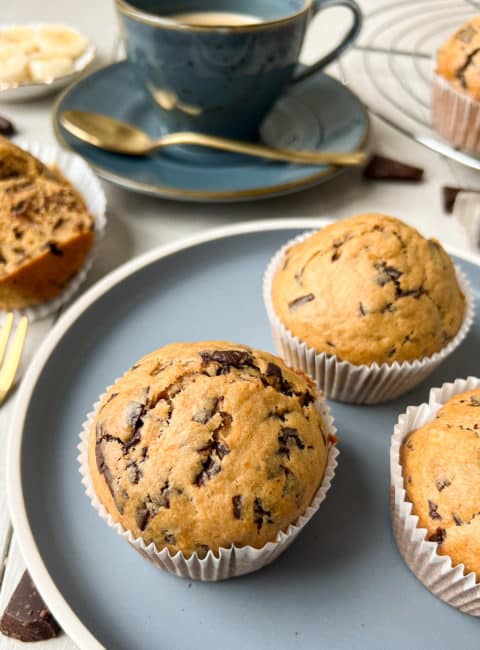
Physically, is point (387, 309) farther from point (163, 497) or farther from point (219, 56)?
point (219, 56)

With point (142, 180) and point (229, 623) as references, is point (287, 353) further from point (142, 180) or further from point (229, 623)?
point (142, 180)

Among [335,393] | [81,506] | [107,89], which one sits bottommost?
[81,506]

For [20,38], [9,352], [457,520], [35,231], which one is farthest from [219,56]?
[457,520]

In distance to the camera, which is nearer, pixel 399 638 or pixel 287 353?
pixel 399 638

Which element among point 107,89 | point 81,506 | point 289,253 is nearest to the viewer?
point 81,506

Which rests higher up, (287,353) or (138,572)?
(287,353)

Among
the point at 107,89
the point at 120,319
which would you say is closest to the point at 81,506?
the point at 120,319

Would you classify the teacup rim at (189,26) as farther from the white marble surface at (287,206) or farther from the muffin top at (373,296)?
the muffin top at (373,296)
